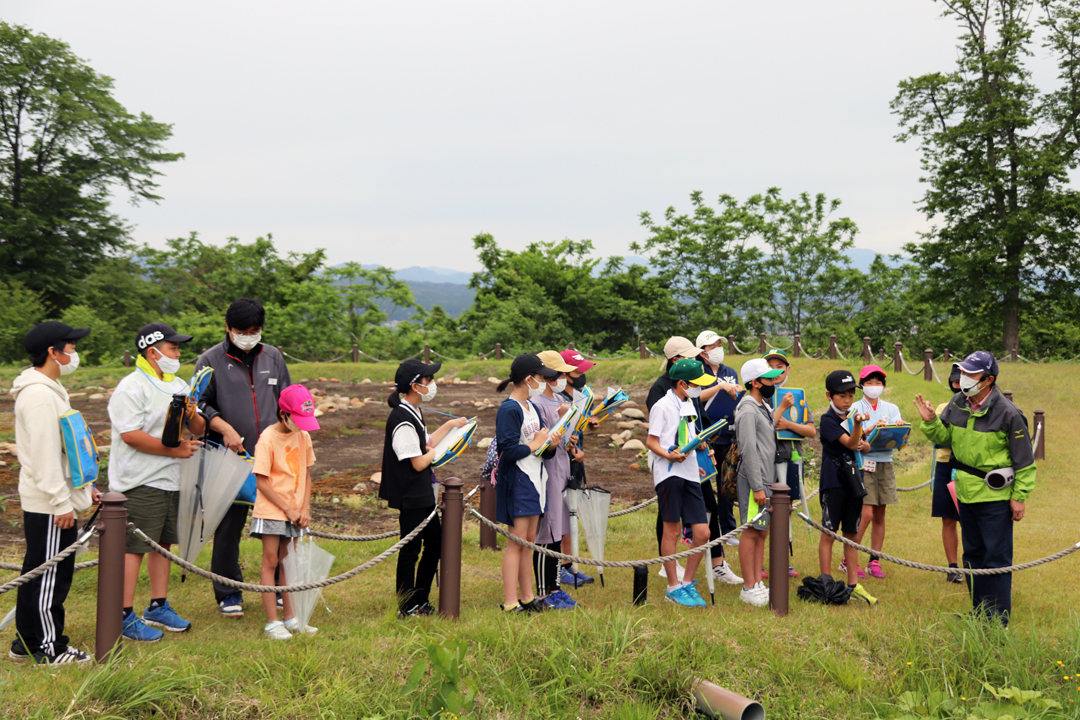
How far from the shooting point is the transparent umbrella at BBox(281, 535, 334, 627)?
4.67 meters

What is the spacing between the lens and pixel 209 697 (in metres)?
3.89

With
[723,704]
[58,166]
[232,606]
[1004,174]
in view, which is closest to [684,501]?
[723,704]

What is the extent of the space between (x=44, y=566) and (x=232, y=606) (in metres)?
1.46

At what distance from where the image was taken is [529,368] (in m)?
5.09

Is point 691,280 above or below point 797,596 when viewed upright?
above

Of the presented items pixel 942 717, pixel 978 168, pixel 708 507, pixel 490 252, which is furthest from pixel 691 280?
pixel 942 717

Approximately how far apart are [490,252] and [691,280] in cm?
935

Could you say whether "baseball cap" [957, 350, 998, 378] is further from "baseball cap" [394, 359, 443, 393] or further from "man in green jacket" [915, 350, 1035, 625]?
"baseball cap" [394, 359, 443, 393]

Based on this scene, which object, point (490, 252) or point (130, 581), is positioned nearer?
point (130, 581)

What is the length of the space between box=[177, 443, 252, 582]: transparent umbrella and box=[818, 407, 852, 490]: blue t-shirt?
166 inches

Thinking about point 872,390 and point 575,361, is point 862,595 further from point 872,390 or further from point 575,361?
point 575,361

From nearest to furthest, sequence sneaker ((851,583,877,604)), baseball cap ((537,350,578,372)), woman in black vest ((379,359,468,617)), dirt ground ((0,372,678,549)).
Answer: woman in black vest ((379,359,468,617))
sneaker ((851,583,877,604))
baseball cap ((537,350,578,372))
dirt ground ((0,372,678,549))

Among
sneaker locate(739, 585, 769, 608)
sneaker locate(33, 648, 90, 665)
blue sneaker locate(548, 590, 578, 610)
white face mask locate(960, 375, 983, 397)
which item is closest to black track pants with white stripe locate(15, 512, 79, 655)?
sneaker locate(33, 648, 90, 665)

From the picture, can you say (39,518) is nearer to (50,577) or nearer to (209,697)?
(50,577)
